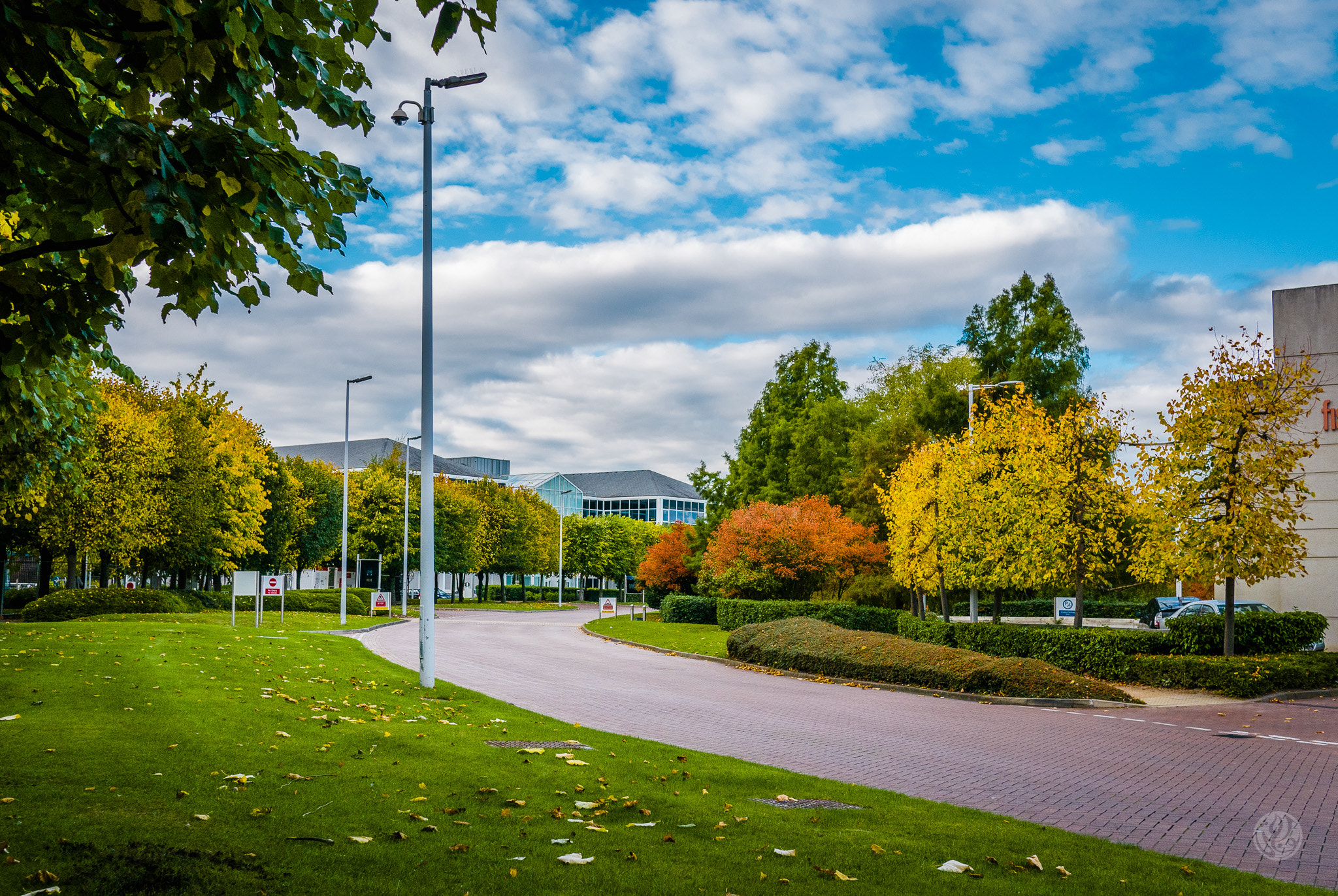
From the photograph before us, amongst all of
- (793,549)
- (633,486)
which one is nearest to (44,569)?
(793,549)

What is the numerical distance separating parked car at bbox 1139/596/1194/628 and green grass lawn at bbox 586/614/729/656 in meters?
17.8

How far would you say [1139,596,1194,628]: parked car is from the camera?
130ft

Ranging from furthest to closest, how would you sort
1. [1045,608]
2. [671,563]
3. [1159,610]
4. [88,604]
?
1. [671,563]
2. [1045,608]
3. [1159,610]
4. [88,604]

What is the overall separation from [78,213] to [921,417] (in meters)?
46.8

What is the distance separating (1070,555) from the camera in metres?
25.4

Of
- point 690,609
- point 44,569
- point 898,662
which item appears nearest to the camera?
point 898,662

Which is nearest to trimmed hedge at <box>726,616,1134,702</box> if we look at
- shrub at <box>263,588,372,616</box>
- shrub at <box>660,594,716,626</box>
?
shrub at <box>660,594,716,626</box>

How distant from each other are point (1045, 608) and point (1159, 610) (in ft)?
28.1

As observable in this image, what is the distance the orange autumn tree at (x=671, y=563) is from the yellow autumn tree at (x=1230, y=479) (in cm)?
3918

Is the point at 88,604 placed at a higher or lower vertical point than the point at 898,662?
higher

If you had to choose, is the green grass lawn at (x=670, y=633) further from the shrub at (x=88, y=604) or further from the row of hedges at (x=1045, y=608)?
the shrub at (x=88, y=604)

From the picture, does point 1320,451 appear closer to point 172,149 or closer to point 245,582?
point 245,582

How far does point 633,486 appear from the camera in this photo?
5418 inches

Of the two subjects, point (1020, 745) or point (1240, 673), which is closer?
point (1020, 745)
